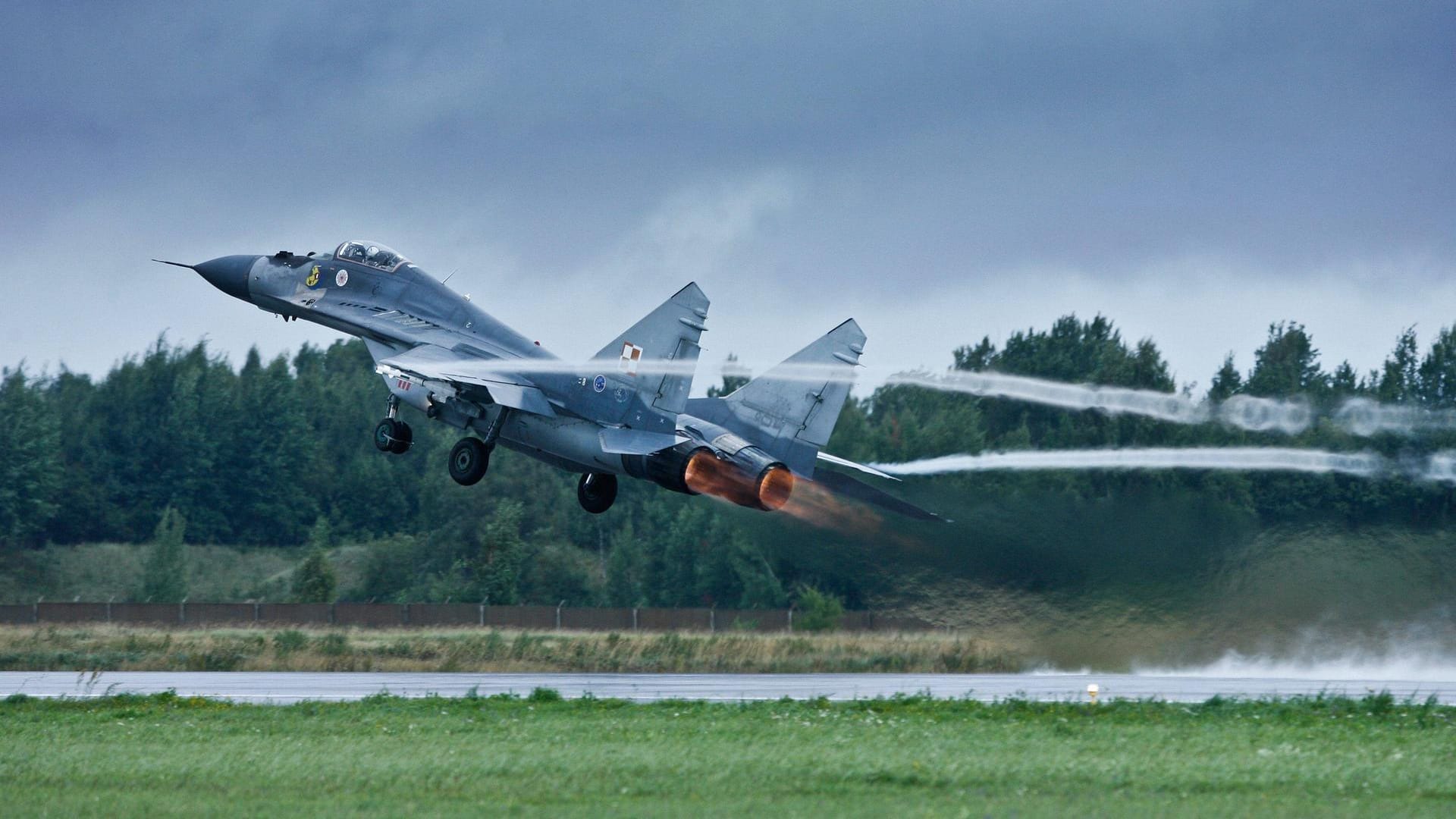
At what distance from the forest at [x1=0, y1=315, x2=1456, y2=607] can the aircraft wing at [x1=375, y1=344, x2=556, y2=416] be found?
498 cm

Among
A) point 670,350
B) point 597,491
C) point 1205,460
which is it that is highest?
point 670,350

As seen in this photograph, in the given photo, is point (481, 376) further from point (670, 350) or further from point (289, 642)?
point (289, 642)

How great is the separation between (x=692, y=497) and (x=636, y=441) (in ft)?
137

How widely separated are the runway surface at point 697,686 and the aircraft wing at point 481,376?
5.33 meters

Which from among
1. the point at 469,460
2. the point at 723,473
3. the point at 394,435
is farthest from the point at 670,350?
the point at 394,435

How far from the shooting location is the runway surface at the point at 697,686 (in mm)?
26703

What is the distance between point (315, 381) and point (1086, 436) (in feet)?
237

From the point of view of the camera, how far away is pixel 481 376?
96.7 feet

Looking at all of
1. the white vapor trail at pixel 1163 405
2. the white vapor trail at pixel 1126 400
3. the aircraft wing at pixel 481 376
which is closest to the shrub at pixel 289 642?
the aircraft wing at pixel 481 376

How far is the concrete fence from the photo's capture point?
5266 centimetres

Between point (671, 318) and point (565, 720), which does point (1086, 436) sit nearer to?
point (671, 318)

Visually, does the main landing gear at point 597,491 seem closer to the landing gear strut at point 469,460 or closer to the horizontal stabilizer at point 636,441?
the landing gear strut at point 469,460

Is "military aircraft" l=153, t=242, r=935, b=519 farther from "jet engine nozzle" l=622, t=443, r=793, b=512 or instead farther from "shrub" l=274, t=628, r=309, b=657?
"shrub" l=274, t=628, r=309, b=657

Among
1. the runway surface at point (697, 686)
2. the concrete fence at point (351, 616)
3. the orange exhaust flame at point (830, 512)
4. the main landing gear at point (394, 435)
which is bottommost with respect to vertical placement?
the concrete fence at point (351, 616)
